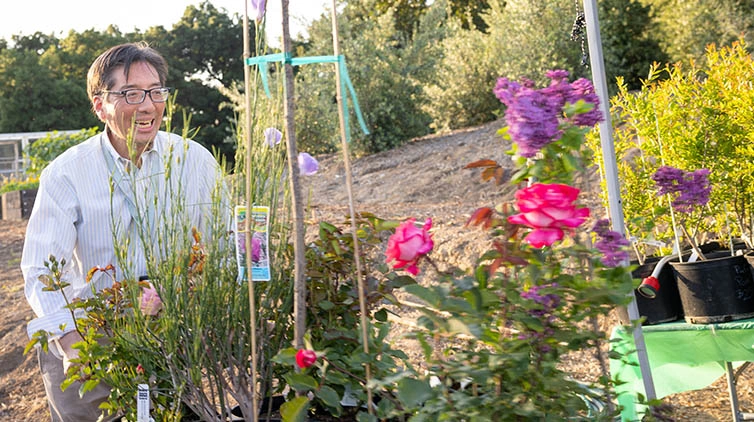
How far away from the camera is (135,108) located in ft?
6.69

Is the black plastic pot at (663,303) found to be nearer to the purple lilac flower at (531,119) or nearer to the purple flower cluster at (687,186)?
the purple flower cluster at (687,186)

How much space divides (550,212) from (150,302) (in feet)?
2.93

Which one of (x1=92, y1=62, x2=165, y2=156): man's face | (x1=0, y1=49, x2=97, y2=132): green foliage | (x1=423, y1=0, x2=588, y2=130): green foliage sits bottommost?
(x1=92, y1=62, x2=165, y2=156): man's face

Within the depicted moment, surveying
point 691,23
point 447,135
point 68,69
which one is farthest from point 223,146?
point 691,23

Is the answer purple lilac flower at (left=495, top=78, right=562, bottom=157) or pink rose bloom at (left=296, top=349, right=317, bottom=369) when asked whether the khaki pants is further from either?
purple lilac flower at (left=495, top=78, right=562, bottom=157)

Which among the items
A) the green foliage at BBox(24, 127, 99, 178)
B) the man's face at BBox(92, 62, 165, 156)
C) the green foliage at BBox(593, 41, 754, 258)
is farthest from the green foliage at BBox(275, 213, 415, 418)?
the green foliage at BBox(24, 127, 99, 178)

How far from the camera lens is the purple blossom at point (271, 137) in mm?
1545

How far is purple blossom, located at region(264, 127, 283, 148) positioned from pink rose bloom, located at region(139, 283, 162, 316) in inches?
15.5

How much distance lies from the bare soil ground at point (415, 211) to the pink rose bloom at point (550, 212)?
0.48 metres

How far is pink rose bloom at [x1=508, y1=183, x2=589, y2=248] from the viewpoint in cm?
109

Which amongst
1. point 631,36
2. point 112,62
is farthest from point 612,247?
point 631,36

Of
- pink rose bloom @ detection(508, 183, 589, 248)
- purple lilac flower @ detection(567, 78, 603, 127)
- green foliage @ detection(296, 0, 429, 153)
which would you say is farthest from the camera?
green foliage @ detection(296, 0, 429, 153)

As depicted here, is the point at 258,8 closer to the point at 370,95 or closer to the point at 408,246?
the point at 408,246

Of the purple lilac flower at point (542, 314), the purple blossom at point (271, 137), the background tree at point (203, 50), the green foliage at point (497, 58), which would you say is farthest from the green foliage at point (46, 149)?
the background tree at point (203, 50)
